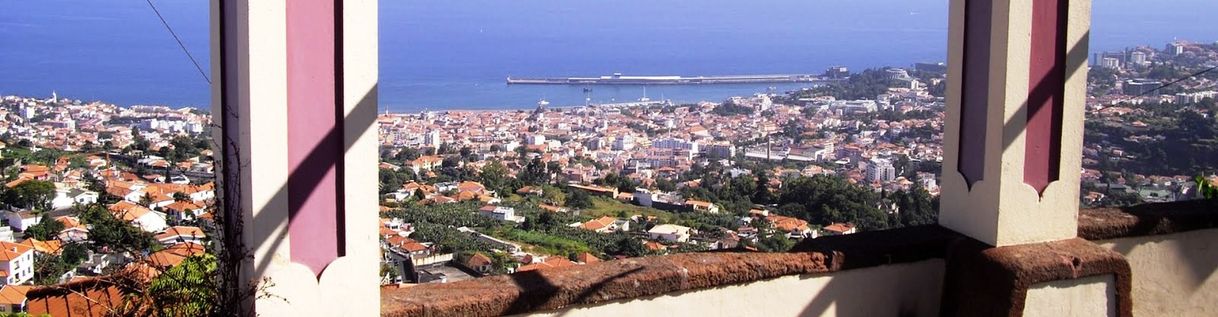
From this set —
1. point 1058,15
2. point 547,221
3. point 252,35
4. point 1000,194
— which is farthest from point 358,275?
point 547,221

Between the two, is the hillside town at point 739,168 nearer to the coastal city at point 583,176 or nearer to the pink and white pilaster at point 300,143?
the coastal city at point 583,176

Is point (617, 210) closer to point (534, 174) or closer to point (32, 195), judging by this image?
point (534, 174)

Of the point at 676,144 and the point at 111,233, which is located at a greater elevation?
the point at 111,233

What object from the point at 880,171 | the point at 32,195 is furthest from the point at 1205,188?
the point at 32,195

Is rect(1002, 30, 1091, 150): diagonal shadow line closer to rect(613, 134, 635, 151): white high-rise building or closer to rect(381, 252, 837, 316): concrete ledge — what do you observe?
rect(381, 252, 837, 316): concrete ledge

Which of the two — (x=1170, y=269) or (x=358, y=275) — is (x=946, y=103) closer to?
(x=1170, y=269)

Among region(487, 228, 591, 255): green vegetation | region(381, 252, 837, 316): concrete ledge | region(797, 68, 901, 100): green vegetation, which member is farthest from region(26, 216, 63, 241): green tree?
region(797, 68, 901, 100): green vegetation
